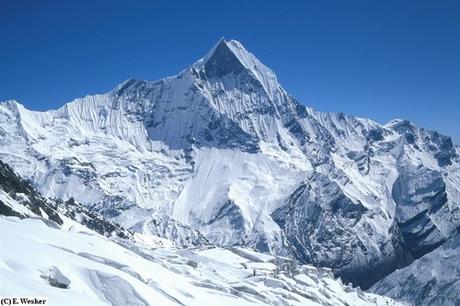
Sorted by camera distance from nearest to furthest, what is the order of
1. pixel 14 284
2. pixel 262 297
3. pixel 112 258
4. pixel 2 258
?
pixel 14 284
pixel 2 258
pixel 112 258
pixel 262 297

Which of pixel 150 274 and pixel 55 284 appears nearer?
pixel 55 284

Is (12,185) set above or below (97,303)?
above

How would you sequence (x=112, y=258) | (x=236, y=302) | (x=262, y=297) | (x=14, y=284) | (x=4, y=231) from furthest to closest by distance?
(x=262, y=297)
(x=236, y=302)
(x=112, y=258)
(x=4, y=231)
(x=14, y=284)

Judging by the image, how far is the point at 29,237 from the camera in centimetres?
11000

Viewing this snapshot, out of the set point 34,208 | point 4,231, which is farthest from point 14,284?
point 34,208

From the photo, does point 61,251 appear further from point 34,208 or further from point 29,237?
point 34,208

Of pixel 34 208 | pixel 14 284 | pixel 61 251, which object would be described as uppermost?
pixel 34 208

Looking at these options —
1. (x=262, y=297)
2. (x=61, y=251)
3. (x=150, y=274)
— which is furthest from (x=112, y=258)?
(x=262, y=297)

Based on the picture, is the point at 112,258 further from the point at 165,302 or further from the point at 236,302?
the point at 236,302

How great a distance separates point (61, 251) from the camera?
109 meters

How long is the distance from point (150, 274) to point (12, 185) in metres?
87.6

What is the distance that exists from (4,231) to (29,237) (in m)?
5.03

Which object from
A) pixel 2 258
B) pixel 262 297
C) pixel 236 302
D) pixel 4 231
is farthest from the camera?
pixel 262 297

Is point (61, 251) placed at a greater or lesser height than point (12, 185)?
lesser
